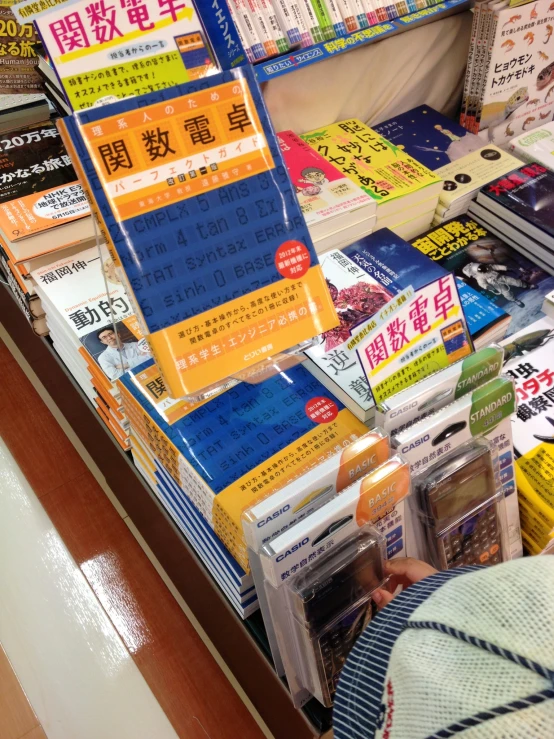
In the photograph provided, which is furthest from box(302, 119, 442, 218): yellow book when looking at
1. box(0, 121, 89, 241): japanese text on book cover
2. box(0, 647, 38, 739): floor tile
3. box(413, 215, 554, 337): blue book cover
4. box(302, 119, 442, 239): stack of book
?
box(0, 647, 38, 739): floor tile

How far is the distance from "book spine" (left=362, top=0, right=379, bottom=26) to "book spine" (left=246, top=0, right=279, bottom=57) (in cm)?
30

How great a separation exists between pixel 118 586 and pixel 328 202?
50.4 inches

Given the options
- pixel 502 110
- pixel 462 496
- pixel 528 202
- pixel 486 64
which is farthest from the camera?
pixel 502 110

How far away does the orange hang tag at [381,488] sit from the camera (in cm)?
97

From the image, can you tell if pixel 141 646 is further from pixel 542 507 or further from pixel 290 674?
pixel 542 507

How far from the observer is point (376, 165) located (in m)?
1.80

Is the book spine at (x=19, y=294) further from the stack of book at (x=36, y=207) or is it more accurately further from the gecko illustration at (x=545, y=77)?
the gecko illustration at (x=545, y=77)

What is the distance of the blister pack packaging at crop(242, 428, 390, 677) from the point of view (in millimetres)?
942

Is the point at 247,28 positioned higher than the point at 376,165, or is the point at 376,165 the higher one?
the point at 247,28

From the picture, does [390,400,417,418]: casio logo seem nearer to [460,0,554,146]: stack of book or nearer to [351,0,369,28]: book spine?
[351,0,369,28]: book spine

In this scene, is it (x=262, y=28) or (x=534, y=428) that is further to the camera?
(x=262, y=28)

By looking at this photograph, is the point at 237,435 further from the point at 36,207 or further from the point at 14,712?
the point at 14,712

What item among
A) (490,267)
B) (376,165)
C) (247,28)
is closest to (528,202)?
(490,267)

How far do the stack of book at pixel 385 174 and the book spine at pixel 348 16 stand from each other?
0.32 meters
